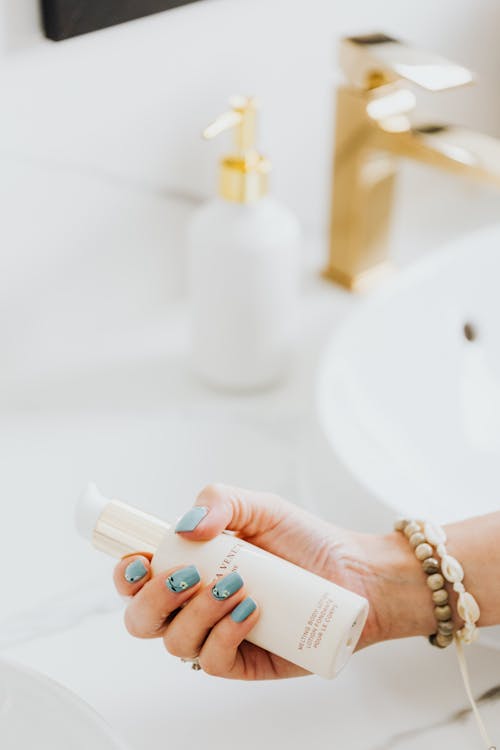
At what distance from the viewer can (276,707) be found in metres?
0.56

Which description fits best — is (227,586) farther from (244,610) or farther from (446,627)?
(446,627)

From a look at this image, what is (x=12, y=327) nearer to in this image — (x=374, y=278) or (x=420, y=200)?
(x=374, y=278)

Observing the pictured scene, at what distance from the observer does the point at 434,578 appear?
Result: 0.58 m

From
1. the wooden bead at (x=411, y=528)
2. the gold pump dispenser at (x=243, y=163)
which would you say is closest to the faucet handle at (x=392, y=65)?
the gold pump dispenser at (x=243, y=163)

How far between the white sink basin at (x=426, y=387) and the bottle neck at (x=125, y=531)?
5.8 inches

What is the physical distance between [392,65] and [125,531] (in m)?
0.39

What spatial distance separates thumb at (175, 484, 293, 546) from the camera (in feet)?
1.73

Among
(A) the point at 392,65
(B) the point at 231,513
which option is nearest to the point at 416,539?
(B) the point at 231,513

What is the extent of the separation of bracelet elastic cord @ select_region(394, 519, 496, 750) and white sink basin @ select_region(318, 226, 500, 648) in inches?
1.1

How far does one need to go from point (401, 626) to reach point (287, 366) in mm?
284

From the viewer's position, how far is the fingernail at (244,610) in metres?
0.51

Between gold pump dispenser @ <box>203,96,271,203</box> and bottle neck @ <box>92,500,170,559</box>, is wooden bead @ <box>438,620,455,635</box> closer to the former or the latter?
bottle neck @ <box>92,500,170,559</box>

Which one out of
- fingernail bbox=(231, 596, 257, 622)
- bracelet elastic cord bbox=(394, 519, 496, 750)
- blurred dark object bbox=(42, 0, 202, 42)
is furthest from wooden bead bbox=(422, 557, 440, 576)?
blurred dark object bbox=(42, 0, 202, 42)

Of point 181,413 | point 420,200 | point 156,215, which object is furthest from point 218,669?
point 420,200
